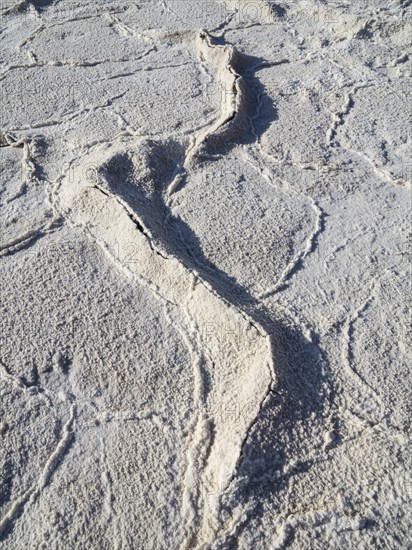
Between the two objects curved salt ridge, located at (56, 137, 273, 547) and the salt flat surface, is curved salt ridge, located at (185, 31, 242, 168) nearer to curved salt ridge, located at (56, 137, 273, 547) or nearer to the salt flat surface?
the salt flat surface

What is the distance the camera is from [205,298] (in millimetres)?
1097

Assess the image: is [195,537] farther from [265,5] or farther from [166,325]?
[265,5]

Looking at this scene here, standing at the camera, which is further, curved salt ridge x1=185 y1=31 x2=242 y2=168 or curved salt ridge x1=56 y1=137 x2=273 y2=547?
curved salt ridge x1=185 y1=31 x2=242 y2=168

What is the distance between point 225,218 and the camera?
4.34 ft

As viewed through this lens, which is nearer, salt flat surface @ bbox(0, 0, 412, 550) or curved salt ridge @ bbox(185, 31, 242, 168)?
salt flat surface @ bbox(0, 0, 412, 550)

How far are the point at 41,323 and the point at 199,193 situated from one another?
53 cm

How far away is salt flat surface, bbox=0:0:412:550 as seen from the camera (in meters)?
0.85

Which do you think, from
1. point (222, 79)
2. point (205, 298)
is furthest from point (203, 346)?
point (222, 79)

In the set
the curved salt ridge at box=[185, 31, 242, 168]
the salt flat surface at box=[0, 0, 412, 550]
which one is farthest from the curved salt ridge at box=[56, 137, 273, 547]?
the curved salt ridge at box=[185, 31, 242, 168]

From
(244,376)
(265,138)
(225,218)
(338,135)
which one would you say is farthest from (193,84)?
(244,376)

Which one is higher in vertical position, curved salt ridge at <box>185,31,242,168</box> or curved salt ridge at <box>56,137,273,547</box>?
curved salt ridge at <box>185,31,242,168</box>

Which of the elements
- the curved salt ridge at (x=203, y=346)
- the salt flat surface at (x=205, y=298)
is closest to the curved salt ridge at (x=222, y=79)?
the salt flat surface at (x=205, y=298)

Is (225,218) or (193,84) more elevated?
(193,84)

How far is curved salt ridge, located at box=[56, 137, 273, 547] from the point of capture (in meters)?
0.87
